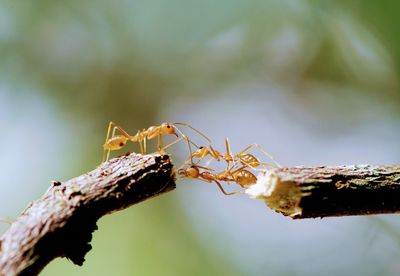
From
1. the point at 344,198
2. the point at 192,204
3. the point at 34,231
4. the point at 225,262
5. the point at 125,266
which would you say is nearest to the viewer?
the point at 34,231

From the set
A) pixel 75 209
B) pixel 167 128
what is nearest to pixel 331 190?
pixel 75 209

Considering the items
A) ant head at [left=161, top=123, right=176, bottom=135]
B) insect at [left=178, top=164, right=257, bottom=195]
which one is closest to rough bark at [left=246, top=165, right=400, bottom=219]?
insect at [left=178, top=164, right=257, bottom=195]

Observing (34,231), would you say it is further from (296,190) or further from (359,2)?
(359,2)

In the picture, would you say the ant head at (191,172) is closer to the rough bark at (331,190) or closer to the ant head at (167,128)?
the rough bark at (331,190)

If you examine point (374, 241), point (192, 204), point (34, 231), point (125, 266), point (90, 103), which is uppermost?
point (90, 103)

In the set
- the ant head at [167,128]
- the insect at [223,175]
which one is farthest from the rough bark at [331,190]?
the ant head at [167,128]

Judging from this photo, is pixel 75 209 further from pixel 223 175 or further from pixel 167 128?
pixel 167 128

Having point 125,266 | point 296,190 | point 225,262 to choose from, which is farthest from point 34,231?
point 225,262
